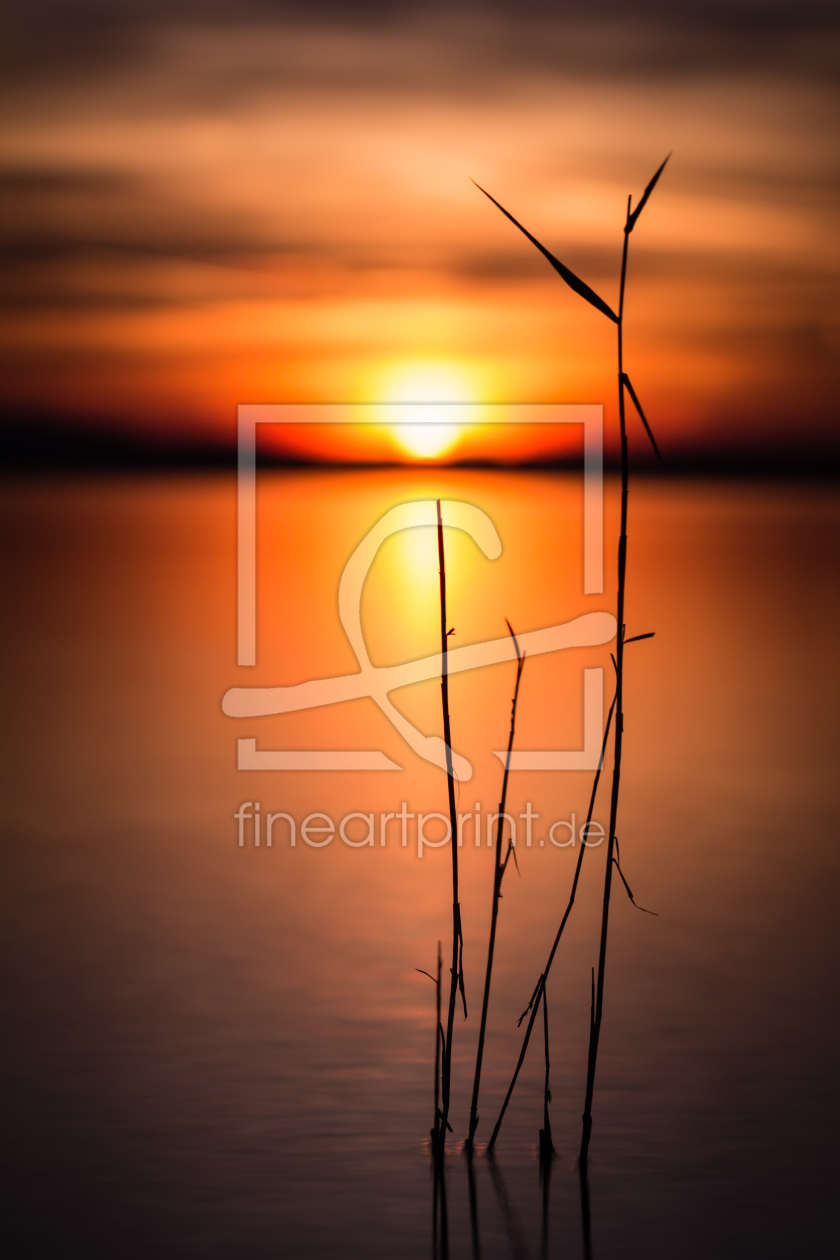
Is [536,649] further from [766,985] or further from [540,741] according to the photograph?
[766,985]

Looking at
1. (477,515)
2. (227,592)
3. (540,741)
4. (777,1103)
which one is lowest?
(777,1103)

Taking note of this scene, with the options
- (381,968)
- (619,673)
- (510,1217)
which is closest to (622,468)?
(619,673)

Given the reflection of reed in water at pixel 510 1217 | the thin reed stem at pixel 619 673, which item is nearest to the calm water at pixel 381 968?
the reflection of reed in water at pixel 510 1217

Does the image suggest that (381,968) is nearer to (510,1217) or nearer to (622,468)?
(510,1217)

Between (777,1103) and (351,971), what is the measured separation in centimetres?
205

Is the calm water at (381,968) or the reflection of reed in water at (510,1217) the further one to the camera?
the calm water at (381,968)

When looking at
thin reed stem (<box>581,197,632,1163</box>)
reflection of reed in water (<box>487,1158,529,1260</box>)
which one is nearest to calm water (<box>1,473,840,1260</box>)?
reflection of reed in water (<box>487,1158,529,1260</box>)

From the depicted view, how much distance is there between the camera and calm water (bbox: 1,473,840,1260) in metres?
4.56

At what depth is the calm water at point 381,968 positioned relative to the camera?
179 inches

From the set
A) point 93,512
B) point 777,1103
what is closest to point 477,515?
point 93,512

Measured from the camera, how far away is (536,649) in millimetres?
16094

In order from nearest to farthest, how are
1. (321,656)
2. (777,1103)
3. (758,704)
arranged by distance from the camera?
(777,1103) < (758,704) < (321,656)

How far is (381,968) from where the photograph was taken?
22.0ft

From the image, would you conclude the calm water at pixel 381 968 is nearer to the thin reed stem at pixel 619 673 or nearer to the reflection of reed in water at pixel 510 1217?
the reflection of reed in water at pixel 510 1217
